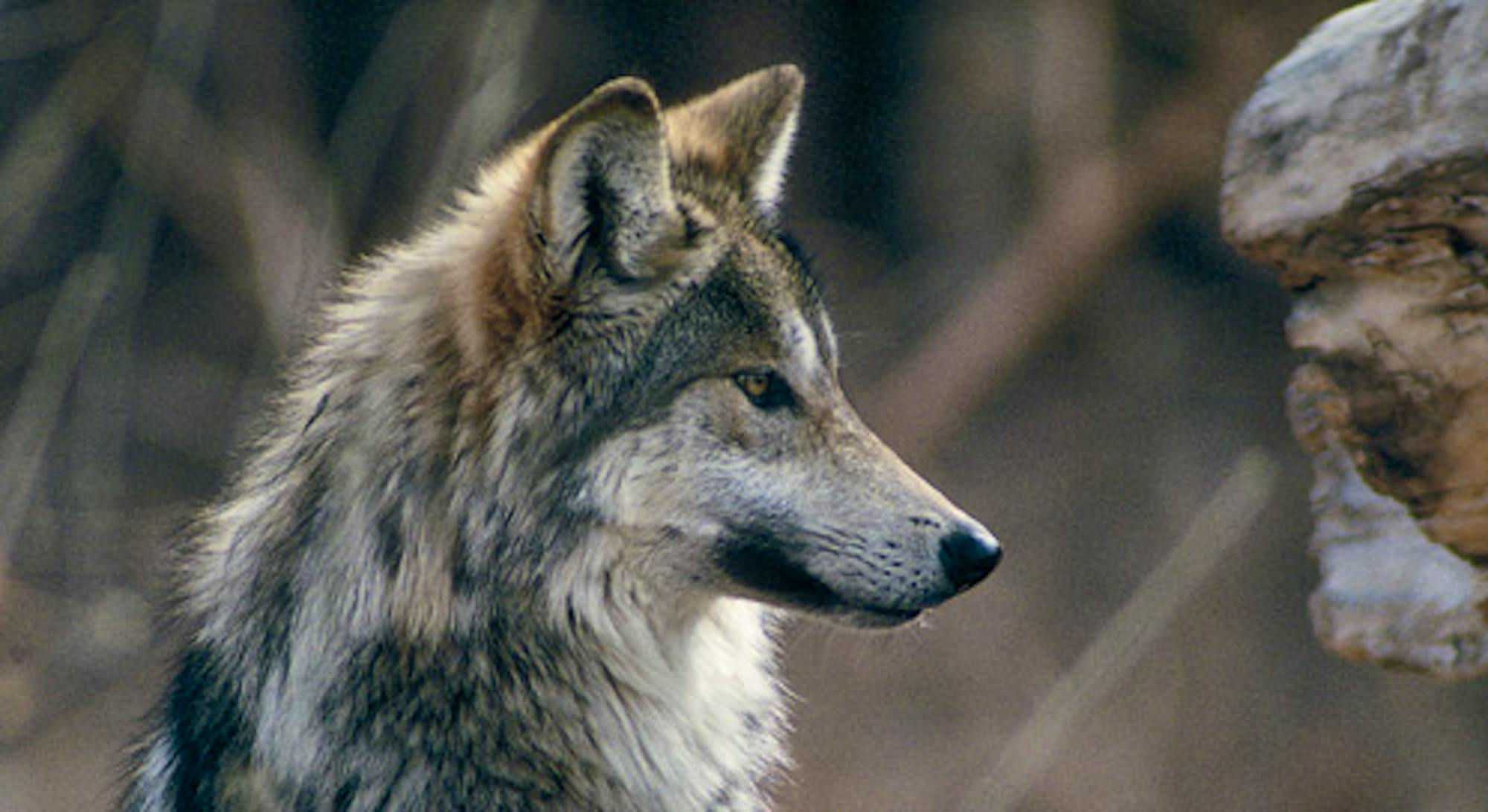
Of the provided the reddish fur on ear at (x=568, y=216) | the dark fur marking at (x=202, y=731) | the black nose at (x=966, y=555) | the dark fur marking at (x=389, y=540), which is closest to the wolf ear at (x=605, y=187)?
the reddish fur on ear at (x=568, y=216)

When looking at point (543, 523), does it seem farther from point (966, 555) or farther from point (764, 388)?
point (966, 555)

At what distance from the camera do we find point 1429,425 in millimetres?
2975

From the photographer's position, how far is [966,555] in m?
2.63

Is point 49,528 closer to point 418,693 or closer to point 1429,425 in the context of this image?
point 418,693

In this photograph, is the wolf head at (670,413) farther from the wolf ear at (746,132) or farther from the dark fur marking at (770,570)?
the wolf ear at (746,132)

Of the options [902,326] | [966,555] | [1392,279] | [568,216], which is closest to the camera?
[568,216]

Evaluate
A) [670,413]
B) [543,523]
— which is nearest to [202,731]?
[543,523]

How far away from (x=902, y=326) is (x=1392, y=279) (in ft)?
13.8

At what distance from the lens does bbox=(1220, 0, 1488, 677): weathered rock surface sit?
2770 millimetres

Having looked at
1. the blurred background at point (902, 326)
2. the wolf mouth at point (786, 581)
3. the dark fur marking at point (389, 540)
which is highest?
the wolf mouth at point (786, 581)

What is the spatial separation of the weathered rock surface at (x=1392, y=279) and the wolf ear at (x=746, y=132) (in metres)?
0.93

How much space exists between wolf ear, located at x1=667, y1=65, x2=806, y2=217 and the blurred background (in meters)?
2.87

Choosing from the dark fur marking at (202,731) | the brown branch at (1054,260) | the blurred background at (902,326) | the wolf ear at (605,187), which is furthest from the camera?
the brown branch at (1054,260)

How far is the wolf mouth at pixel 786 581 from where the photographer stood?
2.64 meters
